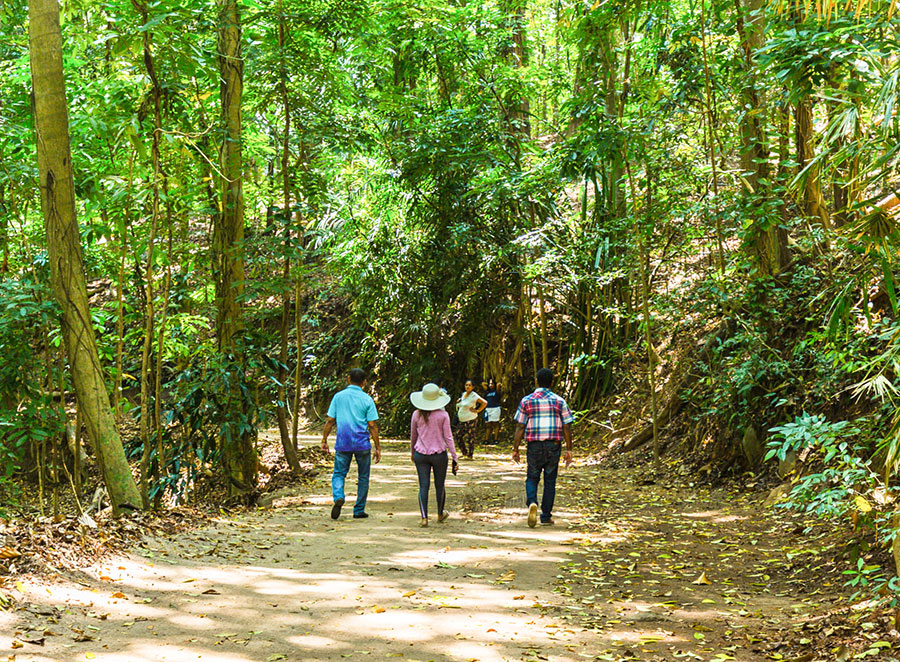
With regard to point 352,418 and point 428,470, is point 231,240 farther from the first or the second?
point 428,470

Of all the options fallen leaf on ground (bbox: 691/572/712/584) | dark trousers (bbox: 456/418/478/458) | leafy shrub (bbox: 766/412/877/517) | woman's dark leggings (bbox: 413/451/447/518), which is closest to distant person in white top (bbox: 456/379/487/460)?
dark trousers (bbox: 456/418/478/458)

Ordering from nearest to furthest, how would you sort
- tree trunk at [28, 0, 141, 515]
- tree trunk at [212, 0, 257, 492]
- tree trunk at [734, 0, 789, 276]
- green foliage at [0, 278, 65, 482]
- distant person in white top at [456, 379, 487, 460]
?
tree trunk at [28, 0, 141, 515] < green foliage at [0, 278, 65, 482] < tree trunk at [734, 0, 789, 276] < tree trunk at [212, 0, 257, 492] < distant person in white top at [456, 379, 487, 460]

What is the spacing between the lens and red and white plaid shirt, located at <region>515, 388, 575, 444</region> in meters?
9.05

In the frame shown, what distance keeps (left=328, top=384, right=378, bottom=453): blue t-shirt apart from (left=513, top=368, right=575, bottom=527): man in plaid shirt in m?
1.76

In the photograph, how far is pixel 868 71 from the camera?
6.40 m

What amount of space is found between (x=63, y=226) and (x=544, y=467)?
572 centimetres

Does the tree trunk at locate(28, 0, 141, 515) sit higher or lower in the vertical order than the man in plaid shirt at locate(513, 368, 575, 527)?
higher

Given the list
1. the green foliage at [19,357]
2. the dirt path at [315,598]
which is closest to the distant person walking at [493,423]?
the dirt path at [315,598]

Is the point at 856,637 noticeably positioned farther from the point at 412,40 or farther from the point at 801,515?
the point at 412,40

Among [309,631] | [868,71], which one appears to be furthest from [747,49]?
[309,631]

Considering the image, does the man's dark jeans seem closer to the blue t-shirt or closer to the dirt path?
the dirt path

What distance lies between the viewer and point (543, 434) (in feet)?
29.7

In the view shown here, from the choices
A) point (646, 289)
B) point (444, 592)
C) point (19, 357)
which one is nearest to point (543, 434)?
point (444, 592)

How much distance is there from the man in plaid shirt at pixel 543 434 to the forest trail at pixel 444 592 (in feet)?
1.33
